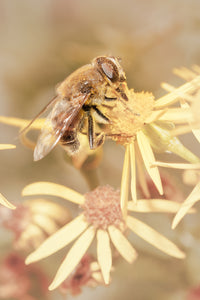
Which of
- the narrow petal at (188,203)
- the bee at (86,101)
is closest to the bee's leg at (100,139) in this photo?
the bee at (86,101)

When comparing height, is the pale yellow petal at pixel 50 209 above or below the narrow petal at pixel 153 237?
above

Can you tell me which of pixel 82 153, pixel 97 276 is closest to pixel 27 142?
pixel 82 153

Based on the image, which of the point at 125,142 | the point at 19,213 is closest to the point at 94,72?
the point at 125,142

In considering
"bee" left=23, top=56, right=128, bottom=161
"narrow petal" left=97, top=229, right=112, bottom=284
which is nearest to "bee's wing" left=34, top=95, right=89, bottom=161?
"bee" left=23, top=56, right=128, bottom=161

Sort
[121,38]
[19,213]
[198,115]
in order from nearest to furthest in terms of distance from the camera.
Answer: [198,115] < [19,213] < [121,38]

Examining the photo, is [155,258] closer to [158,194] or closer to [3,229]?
[158,194]

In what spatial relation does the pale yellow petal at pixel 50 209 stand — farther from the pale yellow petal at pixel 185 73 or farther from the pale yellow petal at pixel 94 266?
the pale yellow petal at pixel 185 73

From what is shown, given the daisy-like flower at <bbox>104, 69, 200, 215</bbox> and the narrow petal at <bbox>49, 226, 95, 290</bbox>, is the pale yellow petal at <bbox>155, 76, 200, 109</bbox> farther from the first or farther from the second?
the narrow petal at <bbox>49, 226, 95, 290</bbox>

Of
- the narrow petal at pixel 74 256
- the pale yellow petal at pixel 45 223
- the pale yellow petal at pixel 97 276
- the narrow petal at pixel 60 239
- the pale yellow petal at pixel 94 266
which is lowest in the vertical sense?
the pale yellow petal at pixel 97 276

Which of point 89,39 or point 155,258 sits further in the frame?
point 89,39
